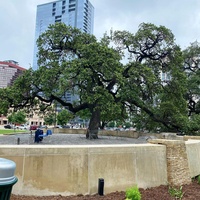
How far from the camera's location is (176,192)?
197 inches

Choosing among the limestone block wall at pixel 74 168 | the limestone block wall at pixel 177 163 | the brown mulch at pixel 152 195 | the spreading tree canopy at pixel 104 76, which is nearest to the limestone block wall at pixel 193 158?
the limestone block wall at pixel 177 163

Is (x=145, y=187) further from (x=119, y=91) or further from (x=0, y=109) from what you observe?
(x=0, y=109)

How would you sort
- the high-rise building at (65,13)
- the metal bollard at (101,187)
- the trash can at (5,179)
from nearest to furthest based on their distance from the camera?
the trash can at (5,179) → the metal bollard at (101,187) → the high-rise building at (65,13)

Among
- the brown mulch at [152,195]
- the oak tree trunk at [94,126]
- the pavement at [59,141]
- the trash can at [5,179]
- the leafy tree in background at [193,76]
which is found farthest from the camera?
the leafy tree in background at [193,76]

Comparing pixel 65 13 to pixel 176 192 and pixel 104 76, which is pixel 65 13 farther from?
pixel 176 192

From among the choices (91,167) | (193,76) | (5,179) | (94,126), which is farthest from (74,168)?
(193,76)

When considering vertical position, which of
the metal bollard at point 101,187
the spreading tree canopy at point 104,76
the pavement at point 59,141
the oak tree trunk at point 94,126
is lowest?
the pavement at point 59,141

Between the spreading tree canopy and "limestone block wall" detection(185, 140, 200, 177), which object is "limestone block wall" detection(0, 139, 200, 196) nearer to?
"limestone block wall" detection(185, 140, 200, 177)

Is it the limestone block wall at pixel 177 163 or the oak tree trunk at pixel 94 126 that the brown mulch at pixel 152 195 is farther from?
the oak tree trunk at pixel 94 126

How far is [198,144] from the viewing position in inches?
297

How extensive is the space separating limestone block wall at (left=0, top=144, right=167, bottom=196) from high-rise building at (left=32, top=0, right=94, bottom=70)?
85.6 m

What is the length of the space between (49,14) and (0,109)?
100091mm

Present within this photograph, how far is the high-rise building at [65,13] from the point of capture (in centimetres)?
9019

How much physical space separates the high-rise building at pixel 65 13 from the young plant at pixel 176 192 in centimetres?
8583
